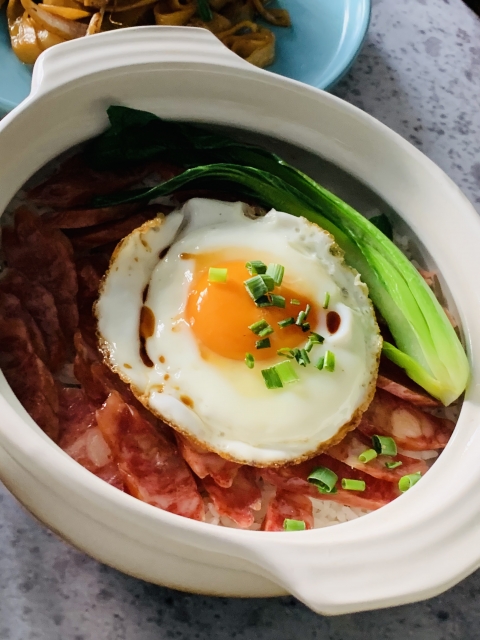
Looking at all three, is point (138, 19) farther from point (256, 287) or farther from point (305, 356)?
point (305, 356)

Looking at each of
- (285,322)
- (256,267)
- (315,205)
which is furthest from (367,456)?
(315,205)

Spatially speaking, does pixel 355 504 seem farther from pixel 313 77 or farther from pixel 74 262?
pixel 313 77

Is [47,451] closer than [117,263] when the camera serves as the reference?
Yes

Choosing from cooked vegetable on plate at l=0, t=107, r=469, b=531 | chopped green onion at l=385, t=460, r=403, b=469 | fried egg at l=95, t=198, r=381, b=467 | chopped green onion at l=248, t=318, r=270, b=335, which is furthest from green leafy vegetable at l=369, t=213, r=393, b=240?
chopped green onion at l=385, t=460, r=403, b=469

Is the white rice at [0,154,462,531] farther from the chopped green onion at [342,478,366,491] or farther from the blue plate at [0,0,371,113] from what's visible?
the blue plate at [0,0,371,113]

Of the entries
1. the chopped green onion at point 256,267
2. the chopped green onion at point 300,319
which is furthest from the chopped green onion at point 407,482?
the chopped green onion at point 256,267

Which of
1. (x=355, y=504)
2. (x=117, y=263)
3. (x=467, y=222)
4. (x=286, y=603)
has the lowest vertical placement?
(x=286, y=603)

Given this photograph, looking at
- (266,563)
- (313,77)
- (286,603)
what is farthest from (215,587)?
(313,77)
